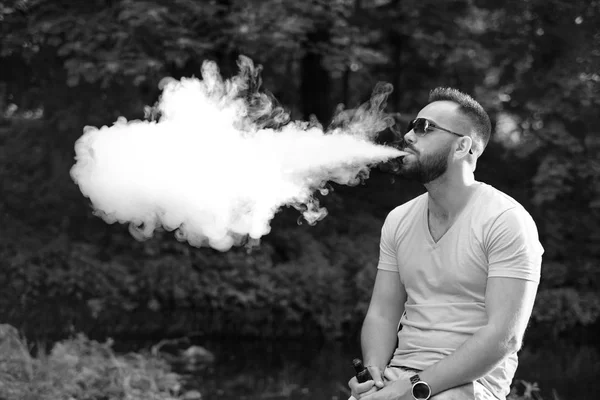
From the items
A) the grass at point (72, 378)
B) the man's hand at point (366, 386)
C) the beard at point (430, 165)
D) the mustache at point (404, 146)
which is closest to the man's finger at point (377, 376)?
the man's hand at point (366, 386)

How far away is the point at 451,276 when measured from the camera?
3.00m

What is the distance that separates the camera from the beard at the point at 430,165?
3.12 metres

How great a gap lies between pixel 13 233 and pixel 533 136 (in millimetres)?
6882

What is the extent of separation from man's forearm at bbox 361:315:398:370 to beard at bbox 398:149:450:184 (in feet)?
2.03

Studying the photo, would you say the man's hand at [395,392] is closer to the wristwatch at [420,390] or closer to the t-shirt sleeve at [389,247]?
the wristwatch at [420,390]

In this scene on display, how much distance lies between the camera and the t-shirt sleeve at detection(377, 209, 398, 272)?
10.9 ft

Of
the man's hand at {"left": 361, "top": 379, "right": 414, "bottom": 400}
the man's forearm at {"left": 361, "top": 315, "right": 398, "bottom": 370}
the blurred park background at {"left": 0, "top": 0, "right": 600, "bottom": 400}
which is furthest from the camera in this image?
the blurred park background at {"left": 0, "top": 0, "right": 600, "bottom": 400}

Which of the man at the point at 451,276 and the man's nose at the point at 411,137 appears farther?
the man's nose at the point at 411,137

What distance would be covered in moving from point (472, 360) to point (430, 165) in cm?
75

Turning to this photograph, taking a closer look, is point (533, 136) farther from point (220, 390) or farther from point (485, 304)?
point (485, 304)

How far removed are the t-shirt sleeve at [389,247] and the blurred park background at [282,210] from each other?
541 cm

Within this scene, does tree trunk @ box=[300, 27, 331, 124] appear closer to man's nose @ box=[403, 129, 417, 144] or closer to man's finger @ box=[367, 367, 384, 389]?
man's nose @ box=[403, 129, 417, 144]

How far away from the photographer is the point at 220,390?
26.3 ft

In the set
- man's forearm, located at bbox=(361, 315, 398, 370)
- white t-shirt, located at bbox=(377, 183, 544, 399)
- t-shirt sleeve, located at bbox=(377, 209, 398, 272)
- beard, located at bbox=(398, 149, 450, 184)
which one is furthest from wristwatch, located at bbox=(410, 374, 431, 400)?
beard, located at bbox=(398, 149, 450, 184)
